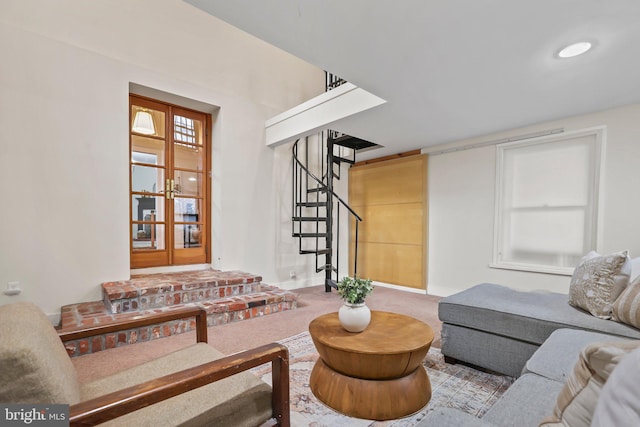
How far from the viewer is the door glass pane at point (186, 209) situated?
13.4 feet

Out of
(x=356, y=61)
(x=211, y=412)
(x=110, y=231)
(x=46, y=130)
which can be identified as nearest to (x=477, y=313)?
(x=211, y=412)

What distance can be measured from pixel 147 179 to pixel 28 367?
141 inches

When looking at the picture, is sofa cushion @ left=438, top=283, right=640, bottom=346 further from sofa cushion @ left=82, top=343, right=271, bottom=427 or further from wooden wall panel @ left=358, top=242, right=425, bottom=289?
wooden wall panel @ left=358, top=242, right=425, bottom=289

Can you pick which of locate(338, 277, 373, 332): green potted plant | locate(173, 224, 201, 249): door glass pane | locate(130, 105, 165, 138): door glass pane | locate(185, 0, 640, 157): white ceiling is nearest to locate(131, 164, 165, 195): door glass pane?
locate(130, 105, 165, 138): door glass pane

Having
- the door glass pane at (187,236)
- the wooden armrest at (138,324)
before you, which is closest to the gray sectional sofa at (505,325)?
the wooden armrest at (138,324)

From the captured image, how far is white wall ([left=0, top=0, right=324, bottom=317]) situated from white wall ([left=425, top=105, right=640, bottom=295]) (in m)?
2.69

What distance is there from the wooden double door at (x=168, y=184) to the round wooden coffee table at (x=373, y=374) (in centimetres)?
306

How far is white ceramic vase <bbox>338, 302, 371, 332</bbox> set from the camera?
5.97 ft

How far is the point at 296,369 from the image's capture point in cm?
212

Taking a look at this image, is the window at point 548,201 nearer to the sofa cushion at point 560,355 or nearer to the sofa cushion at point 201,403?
the sofa cushion at point 560,355

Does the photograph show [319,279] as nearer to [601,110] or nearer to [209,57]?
[209,57]

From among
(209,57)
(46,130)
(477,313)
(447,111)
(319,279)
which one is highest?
(209,57)

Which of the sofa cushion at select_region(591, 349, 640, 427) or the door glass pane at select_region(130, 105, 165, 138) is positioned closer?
the sofa cushion at select_region(591, 349, 640, 427)

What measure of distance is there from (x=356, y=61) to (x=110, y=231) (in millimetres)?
3217
